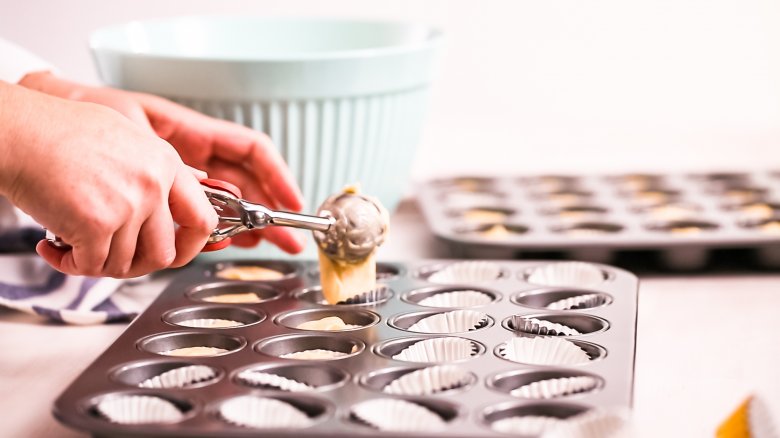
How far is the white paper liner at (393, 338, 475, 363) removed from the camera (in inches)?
40.4

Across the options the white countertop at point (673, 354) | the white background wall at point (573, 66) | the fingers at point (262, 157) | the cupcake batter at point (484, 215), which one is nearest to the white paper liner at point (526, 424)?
the white countertop at point (673, 354)

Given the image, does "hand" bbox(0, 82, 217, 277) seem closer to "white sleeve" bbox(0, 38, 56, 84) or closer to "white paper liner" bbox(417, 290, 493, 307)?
"white paper liner" bbox(417, 290, 493, 307)

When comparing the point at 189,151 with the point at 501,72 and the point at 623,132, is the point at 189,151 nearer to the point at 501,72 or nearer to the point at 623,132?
the point at 501,72

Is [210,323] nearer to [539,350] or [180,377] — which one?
[180,377]

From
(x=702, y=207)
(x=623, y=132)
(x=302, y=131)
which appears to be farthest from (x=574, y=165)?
(x=302, y=131)

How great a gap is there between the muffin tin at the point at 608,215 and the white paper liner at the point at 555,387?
0.48 m

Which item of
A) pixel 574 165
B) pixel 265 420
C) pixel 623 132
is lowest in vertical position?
pixel 265 420

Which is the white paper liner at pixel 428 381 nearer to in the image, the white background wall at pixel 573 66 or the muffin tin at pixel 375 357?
the muffin tin at pixel 375 357

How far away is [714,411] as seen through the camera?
96 cm

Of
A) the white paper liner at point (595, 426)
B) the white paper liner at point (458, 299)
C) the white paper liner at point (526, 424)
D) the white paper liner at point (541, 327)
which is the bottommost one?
the white paper liner at point (595, 426)

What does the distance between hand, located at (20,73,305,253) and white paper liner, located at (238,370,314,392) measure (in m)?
0.39

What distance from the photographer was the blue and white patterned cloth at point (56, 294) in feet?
4.09

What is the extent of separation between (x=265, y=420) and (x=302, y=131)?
0.60 m

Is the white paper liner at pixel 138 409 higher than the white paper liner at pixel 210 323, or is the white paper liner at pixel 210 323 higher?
the white paper liner at pixel 210 323
